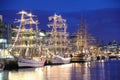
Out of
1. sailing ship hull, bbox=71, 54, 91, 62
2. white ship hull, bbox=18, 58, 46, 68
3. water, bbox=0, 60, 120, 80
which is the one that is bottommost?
water, bbox=0, 60, 120, 80

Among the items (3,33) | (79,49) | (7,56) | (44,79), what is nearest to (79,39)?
(79,49)

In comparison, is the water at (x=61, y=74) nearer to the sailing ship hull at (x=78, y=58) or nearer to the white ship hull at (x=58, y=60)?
the white ship hull at (x=58, y=60)

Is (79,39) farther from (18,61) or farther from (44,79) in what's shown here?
(44,79)

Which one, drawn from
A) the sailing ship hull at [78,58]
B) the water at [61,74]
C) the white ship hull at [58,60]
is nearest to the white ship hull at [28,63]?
the water at [61,74]

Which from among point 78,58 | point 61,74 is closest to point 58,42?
point 78,58

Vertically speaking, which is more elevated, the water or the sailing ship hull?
the sailing ship hull

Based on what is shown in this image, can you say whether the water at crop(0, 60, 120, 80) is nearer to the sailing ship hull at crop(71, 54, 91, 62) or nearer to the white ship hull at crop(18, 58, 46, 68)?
the white ship hull at crop(18, 58, 46, 68)

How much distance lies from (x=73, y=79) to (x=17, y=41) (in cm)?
4833

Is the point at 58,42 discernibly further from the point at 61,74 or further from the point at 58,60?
the point at 61,74

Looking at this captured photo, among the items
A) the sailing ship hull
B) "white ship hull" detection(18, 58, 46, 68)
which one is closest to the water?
"white ship hull" detection(18, 58, 46, 68)

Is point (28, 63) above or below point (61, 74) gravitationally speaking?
above

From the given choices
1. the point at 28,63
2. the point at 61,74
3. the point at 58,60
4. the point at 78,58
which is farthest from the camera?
the point at 78,58

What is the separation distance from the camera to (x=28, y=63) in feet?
271

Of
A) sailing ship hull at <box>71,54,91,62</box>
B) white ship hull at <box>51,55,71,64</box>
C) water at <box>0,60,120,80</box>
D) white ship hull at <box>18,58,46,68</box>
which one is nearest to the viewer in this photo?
water at <box>0,60,120,80</box>
